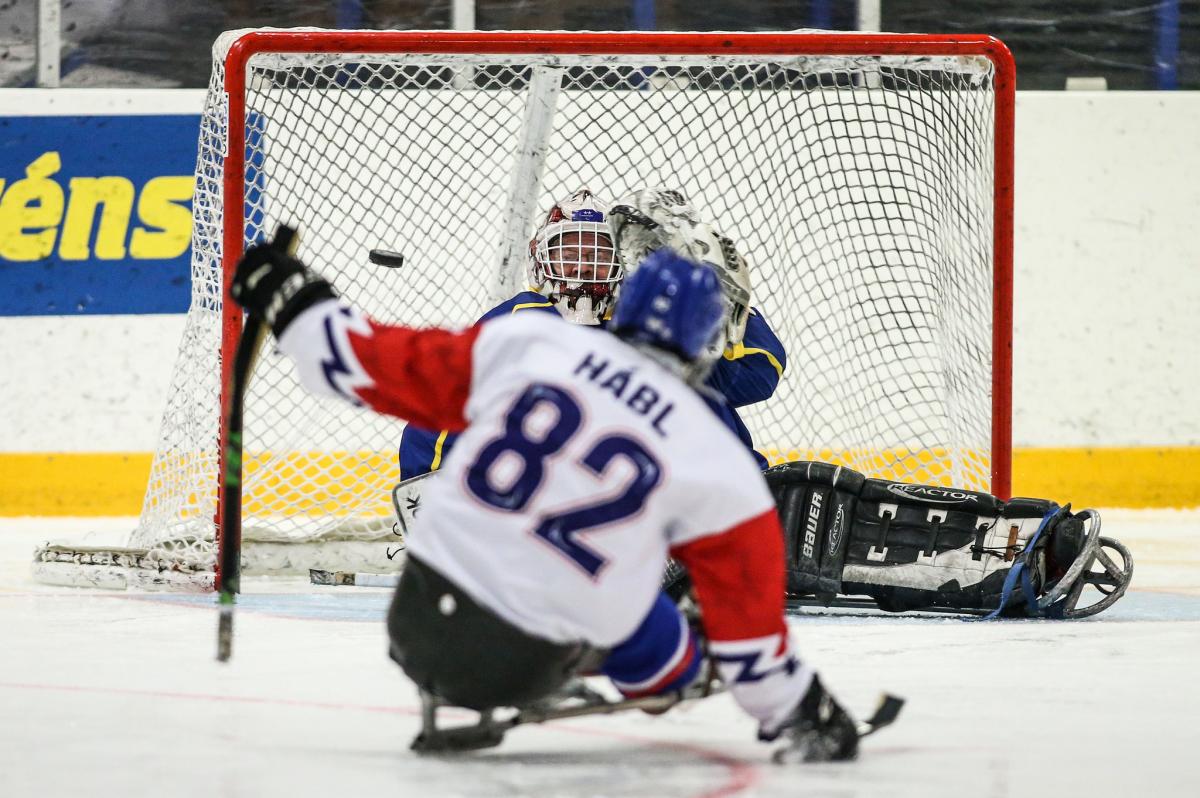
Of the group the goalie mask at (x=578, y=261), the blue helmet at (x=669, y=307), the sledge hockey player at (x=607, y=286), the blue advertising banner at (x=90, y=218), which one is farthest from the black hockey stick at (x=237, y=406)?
the blue advertising banner at (x=90, y=218)

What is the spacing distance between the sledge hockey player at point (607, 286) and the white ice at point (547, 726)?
46 centimetres

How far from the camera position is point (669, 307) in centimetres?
207

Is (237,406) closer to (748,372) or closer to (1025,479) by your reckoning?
(748,372)

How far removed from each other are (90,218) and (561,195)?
198 centimetres

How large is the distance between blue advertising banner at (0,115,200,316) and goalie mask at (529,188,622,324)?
112 inches

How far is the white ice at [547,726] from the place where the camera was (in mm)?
2049

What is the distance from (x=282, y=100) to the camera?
4.55m

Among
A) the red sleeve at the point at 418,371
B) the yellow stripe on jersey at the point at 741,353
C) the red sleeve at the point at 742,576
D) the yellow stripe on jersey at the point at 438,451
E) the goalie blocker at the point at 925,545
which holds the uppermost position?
the red sleeve at the point at 418,371

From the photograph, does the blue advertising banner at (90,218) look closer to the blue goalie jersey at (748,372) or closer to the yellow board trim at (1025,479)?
the yellow board trim at (1025,479)

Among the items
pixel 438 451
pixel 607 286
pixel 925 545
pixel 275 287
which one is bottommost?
pixel 925 545

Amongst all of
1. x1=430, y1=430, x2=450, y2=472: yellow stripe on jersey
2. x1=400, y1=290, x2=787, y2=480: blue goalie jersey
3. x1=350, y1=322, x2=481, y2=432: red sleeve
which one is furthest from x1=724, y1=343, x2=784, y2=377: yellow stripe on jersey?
x1=350, y1=322, x2=481, y2=432: red sleeve

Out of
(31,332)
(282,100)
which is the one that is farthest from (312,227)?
(31,332)

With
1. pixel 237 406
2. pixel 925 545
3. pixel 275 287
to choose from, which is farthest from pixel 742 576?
pixel 925 545

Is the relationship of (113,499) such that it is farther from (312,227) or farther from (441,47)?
(441,47)
